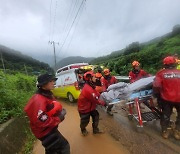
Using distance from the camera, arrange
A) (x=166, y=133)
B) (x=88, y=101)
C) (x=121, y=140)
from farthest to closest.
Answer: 1. (x=88, y=101)
2. (x=121, y=140)
3. (x=166, y=133)

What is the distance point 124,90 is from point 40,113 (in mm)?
3040

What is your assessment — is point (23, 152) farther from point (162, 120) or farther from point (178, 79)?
point (178, 79)

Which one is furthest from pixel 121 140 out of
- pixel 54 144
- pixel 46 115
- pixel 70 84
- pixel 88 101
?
pixel 70 84

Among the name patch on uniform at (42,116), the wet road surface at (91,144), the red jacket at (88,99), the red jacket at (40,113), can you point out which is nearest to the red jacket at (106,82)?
the wet road surface at (91,144)

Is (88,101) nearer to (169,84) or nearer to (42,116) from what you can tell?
(169,84)

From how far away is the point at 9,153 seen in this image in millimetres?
4500

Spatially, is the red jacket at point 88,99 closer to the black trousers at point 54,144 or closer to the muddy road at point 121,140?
the muddy road at point 121,140

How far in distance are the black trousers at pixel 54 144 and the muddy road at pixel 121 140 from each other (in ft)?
4.51

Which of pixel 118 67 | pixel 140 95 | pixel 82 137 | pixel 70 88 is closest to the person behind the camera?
pixel 140 95

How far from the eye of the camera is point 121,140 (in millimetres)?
5305

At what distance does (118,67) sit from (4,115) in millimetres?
14975

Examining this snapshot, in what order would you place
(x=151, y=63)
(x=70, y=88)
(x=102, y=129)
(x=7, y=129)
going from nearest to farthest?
1. (x=7, y=129)
2. (x=102, y=129)
3. (x=70, y=88)
4. (x=151, y=63)

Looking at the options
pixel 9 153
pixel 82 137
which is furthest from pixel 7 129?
pixel 82 137

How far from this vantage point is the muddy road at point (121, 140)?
15.2 feet
